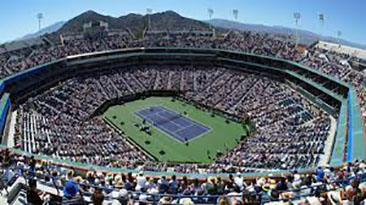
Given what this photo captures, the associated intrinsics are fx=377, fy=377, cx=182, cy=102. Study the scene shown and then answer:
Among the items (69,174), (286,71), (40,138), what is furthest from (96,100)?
(69,174)

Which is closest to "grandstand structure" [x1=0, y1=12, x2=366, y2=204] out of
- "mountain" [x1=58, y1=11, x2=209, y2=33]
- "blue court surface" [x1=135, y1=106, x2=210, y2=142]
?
"blue court surface" [x1=135, y1=106, x2=210, y2=142]

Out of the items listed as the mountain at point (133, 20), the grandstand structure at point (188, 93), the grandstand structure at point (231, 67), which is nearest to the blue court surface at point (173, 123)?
the grandstand structure at point (188, 93)

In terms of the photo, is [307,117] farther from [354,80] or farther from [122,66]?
[122,66]

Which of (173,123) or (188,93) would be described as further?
(188,93)

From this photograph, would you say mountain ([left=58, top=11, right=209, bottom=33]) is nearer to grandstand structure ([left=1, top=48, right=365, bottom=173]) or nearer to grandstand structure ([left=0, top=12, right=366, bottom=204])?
grandstand structure ([left=0, top=12, right=366, bottom=204])

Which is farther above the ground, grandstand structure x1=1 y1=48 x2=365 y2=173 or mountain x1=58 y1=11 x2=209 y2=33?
mountain x1=58 y1=11 x2=209 y2=33

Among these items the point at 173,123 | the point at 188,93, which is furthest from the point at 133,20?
the point at 173,123

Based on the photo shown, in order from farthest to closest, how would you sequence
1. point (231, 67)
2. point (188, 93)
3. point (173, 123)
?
point (231, 67) < point (188, 93) < point (173, 123)

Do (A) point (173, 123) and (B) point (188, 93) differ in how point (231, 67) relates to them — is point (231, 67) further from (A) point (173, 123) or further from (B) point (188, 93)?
(A) point (173, 123)
